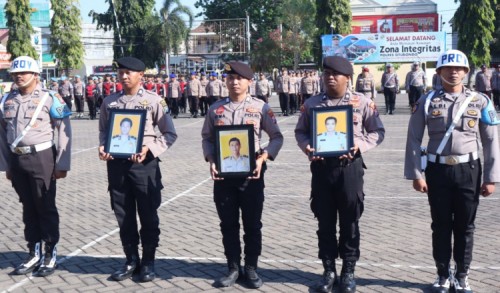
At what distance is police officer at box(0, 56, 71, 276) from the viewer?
6180mm

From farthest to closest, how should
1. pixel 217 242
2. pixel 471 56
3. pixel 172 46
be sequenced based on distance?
pixel 172 46, pixel 471 56, pixel 217 242

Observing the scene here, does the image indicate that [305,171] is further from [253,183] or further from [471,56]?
[471,56]

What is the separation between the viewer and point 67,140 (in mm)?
6238

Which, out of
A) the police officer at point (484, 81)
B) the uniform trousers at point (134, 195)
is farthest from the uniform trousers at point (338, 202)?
the police officer at point (484, 81)

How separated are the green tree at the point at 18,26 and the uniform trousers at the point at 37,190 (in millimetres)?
47628

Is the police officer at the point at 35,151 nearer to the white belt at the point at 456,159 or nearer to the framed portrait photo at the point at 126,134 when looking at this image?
the framed portrait photo at the point at 126,134

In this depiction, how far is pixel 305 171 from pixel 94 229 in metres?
5.10

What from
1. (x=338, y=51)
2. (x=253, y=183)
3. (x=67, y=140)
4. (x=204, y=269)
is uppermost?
(x=338, y=51)

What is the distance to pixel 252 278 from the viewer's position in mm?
5758

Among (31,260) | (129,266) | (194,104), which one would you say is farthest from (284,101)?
(129,266)

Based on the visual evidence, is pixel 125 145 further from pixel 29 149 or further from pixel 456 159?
pixel 456 159

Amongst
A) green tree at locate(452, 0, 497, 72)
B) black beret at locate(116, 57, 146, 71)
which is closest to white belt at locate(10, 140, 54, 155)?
black beret at locate(116, 57, 146, 71)

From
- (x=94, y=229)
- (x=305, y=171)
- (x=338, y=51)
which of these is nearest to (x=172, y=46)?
(x=338, y=51)

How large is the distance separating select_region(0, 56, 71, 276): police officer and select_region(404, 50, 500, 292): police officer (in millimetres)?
Answer: 3228
